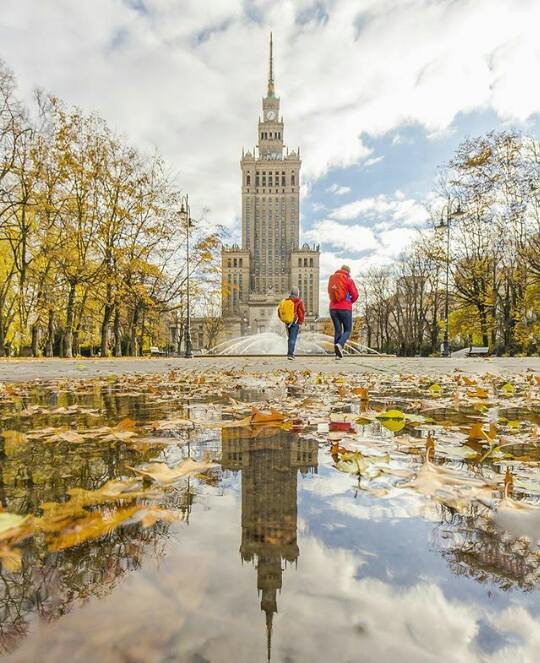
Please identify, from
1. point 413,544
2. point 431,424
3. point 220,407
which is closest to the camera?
point 413,544

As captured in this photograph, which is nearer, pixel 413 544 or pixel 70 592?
pixel 70 592

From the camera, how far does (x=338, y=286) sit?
32.3ft

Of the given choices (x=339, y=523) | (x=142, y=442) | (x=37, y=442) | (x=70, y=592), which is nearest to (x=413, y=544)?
(x=339, y=523)

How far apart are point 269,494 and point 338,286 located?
8985 mm

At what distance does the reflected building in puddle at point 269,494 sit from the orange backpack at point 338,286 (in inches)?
321

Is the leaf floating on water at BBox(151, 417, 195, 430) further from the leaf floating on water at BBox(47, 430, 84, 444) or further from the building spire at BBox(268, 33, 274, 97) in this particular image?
the building spire at BBox(268, 33, 274, 97)

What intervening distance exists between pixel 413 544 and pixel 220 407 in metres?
2.03

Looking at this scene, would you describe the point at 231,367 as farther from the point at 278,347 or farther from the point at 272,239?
the point at 272,239

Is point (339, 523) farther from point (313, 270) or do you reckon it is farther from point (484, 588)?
point (313, 270)

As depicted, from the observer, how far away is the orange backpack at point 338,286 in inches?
387

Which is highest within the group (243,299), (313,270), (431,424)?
(313,270)

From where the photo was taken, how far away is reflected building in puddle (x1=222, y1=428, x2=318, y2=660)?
0.75 meters

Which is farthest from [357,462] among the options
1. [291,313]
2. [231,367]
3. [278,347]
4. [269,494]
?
[278,347]

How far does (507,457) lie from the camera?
5.09 feet
